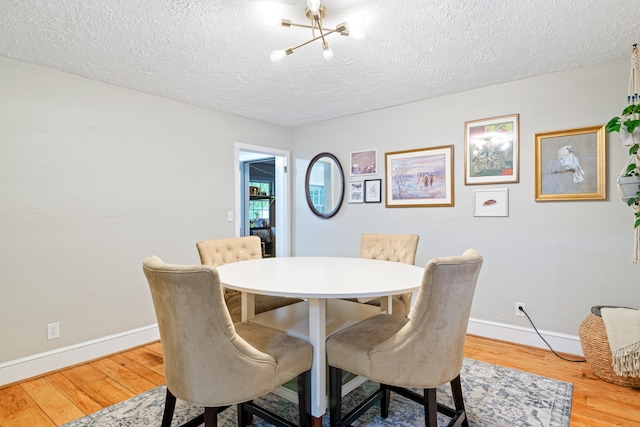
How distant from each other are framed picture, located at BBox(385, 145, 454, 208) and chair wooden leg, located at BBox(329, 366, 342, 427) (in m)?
2.21

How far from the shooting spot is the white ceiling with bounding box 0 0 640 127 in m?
1.81

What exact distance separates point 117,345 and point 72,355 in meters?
0.32

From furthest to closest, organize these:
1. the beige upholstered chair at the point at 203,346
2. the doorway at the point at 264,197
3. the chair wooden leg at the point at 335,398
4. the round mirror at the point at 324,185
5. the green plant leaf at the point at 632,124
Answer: the doorway at the point at 264,197, the round mirror at the point at 324,185, the green plant leaf at the point at 632,124, the chair wooden leg at the point at 335,398, the beige upholstered chair at the point at 203,346

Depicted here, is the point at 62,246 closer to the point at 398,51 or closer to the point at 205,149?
the point at 205,149

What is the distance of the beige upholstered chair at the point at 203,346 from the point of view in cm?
126

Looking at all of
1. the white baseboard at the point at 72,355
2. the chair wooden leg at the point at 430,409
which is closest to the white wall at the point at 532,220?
the chair wooden leg at the point at 430,409

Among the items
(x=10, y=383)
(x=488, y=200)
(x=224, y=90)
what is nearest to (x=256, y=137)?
(x=224, y=90)

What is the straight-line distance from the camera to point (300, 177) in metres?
4.41

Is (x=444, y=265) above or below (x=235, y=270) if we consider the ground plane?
above

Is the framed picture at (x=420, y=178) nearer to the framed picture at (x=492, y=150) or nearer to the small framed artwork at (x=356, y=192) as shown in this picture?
the framed picture at (x=492, y=150)

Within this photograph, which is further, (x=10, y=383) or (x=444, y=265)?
(x=10, y=383)

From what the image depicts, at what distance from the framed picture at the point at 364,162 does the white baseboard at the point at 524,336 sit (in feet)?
5.96

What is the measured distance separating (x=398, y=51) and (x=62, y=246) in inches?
113

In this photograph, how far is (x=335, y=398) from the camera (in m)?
1.54
